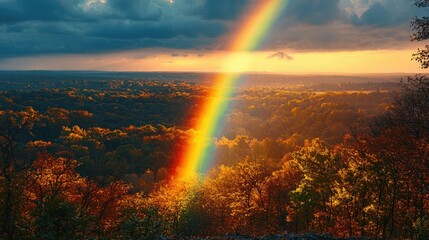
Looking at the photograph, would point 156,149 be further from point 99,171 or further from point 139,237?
point 139,237

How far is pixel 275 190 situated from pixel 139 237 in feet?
117

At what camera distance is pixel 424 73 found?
2831 cm

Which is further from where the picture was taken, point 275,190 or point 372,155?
point 275,190

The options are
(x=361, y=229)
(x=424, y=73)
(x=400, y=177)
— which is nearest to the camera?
(x=424, y=73)

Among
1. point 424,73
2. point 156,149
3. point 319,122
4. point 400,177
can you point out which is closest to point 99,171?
point 156,149

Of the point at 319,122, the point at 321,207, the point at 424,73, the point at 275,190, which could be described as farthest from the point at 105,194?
the point at 319,122

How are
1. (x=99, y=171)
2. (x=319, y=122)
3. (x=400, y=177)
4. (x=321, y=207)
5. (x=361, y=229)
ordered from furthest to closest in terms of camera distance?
(x=319, y=122) → (x=99, y=171) → (x=321, y=207) → (x=361, y=229) → (x=400, y=177)

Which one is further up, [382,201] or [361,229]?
[382,201]

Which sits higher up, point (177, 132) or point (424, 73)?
point (424, 73)

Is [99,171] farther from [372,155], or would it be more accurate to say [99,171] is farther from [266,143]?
[372,155]

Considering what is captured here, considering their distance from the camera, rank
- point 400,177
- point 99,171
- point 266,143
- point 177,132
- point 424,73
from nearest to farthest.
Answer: point 424,73 < point 400,177 < point 99,171 < point 266,143 < point 177,132

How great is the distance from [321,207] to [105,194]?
33946 millimetres

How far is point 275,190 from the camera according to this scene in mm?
60875

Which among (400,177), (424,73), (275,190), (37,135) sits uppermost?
(424,73)
